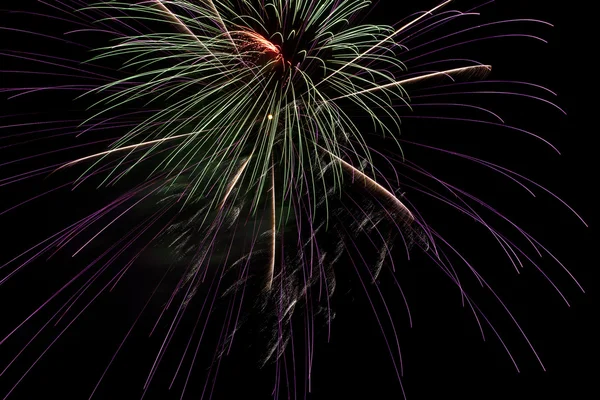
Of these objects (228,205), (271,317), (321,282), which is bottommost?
(271,317)

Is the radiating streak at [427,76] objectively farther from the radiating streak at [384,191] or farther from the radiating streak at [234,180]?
the radiating streak at [234,180]

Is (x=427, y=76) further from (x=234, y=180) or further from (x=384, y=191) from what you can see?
(x=234, y=180)

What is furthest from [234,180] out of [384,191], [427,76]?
[427,76]

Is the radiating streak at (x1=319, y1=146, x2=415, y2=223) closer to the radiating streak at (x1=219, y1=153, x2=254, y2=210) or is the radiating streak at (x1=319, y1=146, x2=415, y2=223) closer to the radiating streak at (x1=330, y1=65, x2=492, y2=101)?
the radiating streak at (x1=330, y1=65, x2=492, y2=101)

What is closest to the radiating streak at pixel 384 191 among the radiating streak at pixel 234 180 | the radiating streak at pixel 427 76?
the radiating streak at pixel 427 76

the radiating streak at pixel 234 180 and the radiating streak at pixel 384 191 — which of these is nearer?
the radiating streak at pixel 384 191

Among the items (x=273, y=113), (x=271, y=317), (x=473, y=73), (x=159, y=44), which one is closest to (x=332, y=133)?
(x=273, y=113)

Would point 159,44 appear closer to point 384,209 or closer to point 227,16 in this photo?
point 227,16

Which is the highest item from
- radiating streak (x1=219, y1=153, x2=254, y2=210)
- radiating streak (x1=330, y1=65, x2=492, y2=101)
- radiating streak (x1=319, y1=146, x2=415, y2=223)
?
radiating streak (x1=330, y1=65, x2=492, y2=101)

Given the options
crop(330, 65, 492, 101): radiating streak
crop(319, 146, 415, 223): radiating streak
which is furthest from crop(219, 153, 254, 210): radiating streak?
crop(330, 65, 492, 101): radiating streak

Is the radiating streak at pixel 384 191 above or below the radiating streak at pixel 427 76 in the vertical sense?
below

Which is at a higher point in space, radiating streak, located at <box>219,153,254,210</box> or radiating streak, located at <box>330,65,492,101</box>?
radiating streak, located at <box>330,65,492,101</box>
